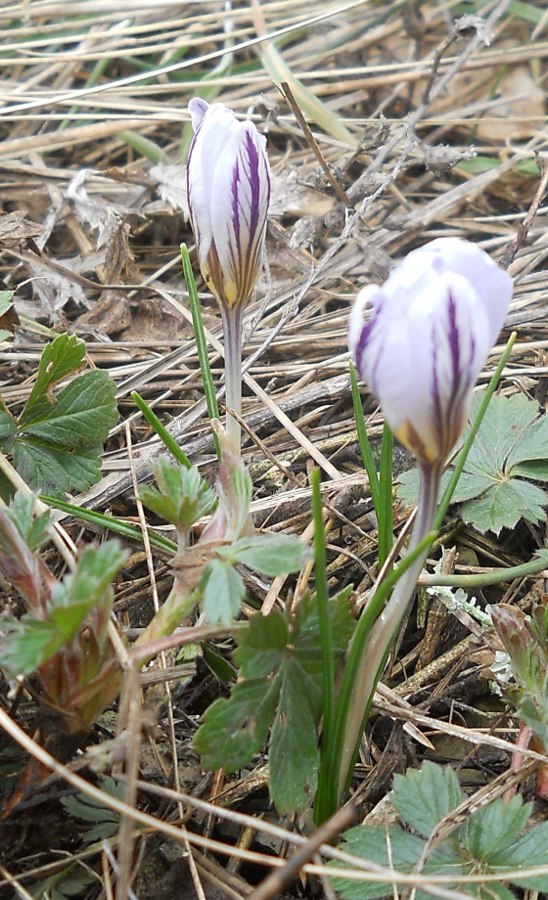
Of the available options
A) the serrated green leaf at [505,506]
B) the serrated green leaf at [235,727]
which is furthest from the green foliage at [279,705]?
the serrated green leaf at [505,506]

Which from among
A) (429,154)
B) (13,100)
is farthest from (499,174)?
(13,100)

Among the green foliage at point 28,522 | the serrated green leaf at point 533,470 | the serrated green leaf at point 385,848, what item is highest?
the green foliage at point 28,522

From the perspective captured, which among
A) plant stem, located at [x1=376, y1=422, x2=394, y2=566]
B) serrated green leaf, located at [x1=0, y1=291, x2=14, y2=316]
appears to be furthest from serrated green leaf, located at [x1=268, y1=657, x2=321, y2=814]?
serrated green leaf, located at [x1=0, y1=291, x2=14, y2=316]

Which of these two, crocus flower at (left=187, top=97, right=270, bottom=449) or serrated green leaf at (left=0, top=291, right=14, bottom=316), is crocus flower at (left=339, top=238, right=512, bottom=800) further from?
serrated green leaf at (left=0, top=291, right=14, bottom=316)

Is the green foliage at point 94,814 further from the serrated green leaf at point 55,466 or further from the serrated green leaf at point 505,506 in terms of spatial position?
the serrated green leaf at point 505,506

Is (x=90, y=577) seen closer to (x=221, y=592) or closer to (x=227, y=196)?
(x=221, y=592)

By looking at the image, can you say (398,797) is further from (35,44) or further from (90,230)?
(35,44)

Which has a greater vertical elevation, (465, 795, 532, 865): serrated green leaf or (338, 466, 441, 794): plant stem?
(338, 466, 441, 794): plant stem
